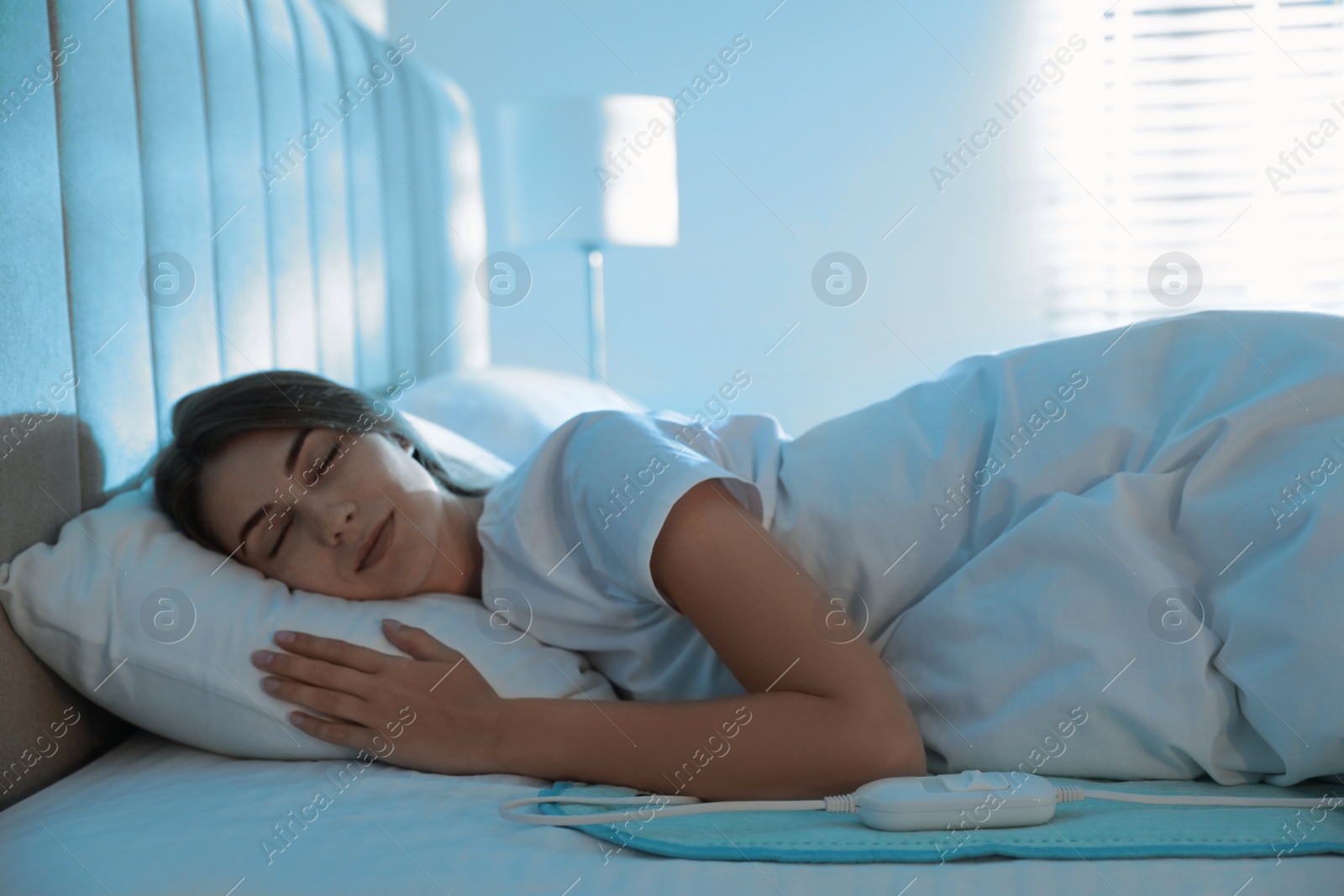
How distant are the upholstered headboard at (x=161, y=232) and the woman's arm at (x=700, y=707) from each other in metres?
0.30

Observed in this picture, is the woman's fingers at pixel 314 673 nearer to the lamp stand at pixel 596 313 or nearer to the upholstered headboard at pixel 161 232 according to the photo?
the upholstered headboard at pixel 161 232

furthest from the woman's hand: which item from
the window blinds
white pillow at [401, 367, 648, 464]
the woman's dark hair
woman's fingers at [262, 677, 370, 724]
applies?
the window blinds

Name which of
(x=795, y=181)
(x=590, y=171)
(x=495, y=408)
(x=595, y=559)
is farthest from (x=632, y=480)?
(x=795, y=181)

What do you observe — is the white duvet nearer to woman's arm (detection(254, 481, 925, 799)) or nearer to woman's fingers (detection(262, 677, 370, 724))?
woman's arm (detection(254, 481, 925, 799))

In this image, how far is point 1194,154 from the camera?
96.3 inches

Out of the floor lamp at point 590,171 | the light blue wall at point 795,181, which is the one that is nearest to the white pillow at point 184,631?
the floor lamp at point 590,171

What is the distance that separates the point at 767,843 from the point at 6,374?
2.49 ft

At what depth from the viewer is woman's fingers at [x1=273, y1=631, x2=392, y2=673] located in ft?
2.91

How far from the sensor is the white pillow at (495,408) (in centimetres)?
159

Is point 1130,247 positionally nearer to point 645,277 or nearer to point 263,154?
point 645,277

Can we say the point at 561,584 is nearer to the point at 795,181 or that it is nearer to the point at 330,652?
the point at 330,652

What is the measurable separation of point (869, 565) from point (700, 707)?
22 centimetres

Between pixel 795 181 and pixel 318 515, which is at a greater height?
pixel 795 181

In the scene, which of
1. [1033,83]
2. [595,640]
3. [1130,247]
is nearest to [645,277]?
[1033,83]
